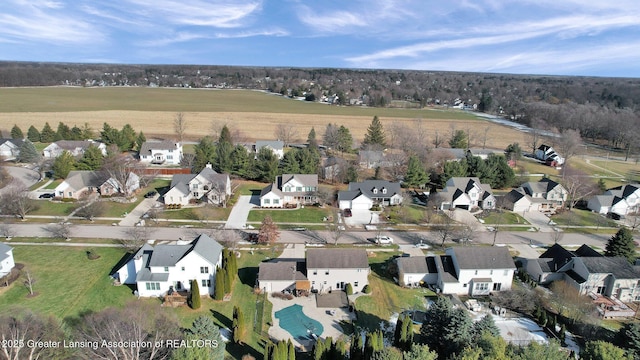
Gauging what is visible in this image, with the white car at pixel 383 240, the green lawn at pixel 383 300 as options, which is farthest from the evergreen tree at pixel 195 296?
the white car at pixel 383 240

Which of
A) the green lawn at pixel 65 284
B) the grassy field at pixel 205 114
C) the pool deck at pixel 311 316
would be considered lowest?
the pool deck at pixel 311 316

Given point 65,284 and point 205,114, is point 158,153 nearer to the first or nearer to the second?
point 65,284

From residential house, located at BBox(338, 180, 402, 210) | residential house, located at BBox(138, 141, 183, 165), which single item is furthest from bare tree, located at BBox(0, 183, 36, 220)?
residential house, located at BBox(338, 180, 402, 210)

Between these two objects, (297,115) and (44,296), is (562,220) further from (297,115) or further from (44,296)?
(297,115)

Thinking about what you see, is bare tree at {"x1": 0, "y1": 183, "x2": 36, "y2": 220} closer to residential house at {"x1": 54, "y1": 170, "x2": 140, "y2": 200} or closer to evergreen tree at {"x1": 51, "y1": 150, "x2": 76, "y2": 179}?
residential house at {"x1": 54, "y1": 170, "x2": 140, "y2": 200}

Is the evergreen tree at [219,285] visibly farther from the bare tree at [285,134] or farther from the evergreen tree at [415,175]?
the bare tree at [285,134]

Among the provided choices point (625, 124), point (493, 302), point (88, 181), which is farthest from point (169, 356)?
point (625, 124)
